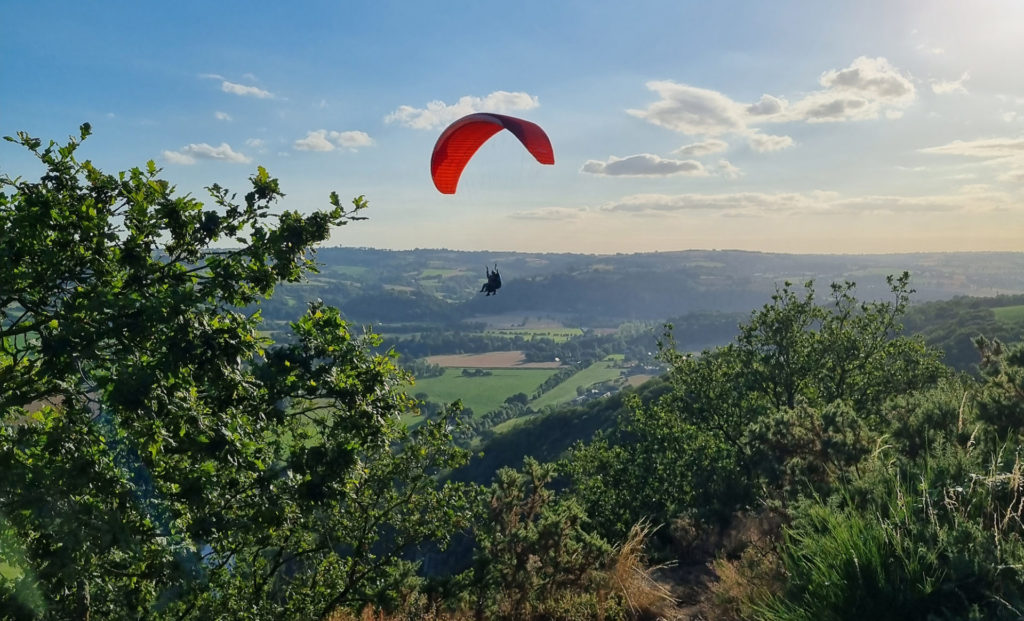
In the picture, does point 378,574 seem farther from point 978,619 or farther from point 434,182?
point 434,182

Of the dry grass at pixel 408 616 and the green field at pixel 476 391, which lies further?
the green field at pixel 476 391

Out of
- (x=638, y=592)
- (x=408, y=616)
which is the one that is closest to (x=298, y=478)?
(x=408, y=616)

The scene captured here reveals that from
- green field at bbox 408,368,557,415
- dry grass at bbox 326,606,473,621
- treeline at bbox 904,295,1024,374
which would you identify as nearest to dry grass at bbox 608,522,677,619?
dry grass at bbox 326,606,473,621

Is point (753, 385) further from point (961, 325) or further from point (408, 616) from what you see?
point (961, 325)

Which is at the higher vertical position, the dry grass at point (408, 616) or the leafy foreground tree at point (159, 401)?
the leafy foreground tree at point (159, 401)

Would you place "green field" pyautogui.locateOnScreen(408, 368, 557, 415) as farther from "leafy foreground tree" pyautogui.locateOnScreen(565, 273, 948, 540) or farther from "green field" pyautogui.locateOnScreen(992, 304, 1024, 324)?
"leafy foreground tree" pyautogui.locateOnScreen(565, 273, 948, 540)

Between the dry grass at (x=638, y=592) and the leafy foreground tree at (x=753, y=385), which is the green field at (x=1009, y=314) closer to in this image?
the leafy foreground tree at (x=753, y=385)

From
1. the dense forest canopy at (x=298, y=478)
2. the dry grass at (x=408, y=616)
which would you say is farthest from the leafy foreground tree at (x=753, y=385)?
the dry grass at (x=408, y=616)

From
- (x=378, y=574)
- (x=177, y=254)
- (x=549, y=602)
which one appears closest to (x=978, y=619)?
(x=549, y=602)
